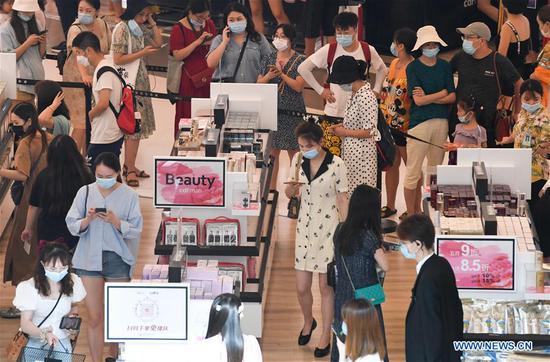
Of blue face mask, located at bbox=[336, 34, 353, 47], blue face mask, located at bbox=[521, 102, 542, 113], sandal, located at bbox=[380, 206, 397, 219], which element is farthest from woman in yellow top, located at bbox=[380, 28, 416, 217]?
blue face mask, located at bbox=[521, 102, 542, 113]

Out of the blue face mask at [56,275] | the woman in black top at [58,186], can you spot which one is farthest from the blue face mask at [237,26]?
the blue face mask at [56,275]

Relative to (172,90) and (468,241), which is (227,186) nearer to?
(468,241)

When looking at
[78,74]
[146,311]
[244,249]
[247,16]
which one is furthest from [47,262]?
[78,74]

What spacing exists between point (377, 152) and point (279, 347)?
2.13m

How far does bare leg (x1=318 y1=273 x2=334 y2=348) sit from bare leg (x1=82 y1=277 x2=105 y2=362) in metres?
1.57

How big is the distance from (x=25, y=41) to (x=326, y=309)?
482 centimetres

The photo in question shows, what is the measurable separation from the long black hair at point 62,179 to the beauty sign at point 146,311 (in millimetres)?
2195

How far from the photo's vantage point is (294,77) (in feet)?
40.9

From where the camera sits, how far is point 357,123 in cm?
1133

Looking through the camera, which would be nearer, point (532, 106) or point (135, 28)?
point (532, 106)

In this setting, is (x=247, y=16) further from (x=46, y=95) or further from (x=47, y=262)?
(x=47, y=262)

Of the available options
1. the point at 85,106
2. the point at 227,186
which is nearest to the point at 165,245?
the point at 227,186

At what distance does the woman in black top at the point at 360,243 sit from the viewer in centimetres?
911

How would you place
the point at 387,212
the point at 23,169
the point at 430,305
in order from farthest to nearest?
the point at 387,212
the point at 23,169
the point at 430,305
